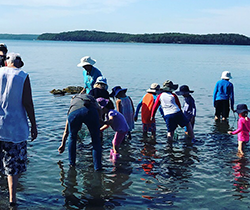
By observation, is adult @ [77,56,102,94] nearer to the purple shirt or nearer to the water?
the water

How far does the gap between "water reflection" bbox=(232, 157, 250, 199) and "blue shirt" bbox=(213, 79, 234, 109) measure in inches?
177

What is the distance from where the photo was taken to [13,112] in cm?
574

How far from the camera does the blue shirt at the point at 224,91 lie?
13.1 metres

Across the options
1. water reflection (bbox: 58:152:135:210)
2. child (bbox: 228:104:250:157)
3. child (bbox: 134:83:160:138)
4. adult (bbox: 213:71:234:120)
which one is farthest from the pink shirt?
adult (bbox: 213:71:234:120)

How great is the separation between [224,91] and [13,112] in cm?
930

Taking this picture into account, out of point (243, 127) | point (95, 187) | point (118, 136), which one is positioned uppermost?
point (243, 127)

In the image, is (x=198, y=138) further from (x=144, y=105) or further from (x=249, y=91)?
(x=249, y=91)

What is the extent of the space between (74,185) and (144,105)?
4.08 meters

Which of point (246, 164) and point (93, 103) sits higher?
point (93, 103)

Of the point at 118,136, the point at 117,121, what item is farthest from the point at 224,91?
the point at 117,121

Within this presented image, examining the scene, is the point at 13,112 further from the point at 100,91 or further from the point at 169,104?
the point at 169,104

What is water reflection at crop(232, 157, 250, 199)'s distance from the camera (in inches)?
281

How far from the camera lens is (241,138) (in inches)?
363

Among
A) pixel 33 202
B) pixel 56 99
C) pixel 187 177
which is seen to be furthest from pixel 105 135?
pixel 56 99
